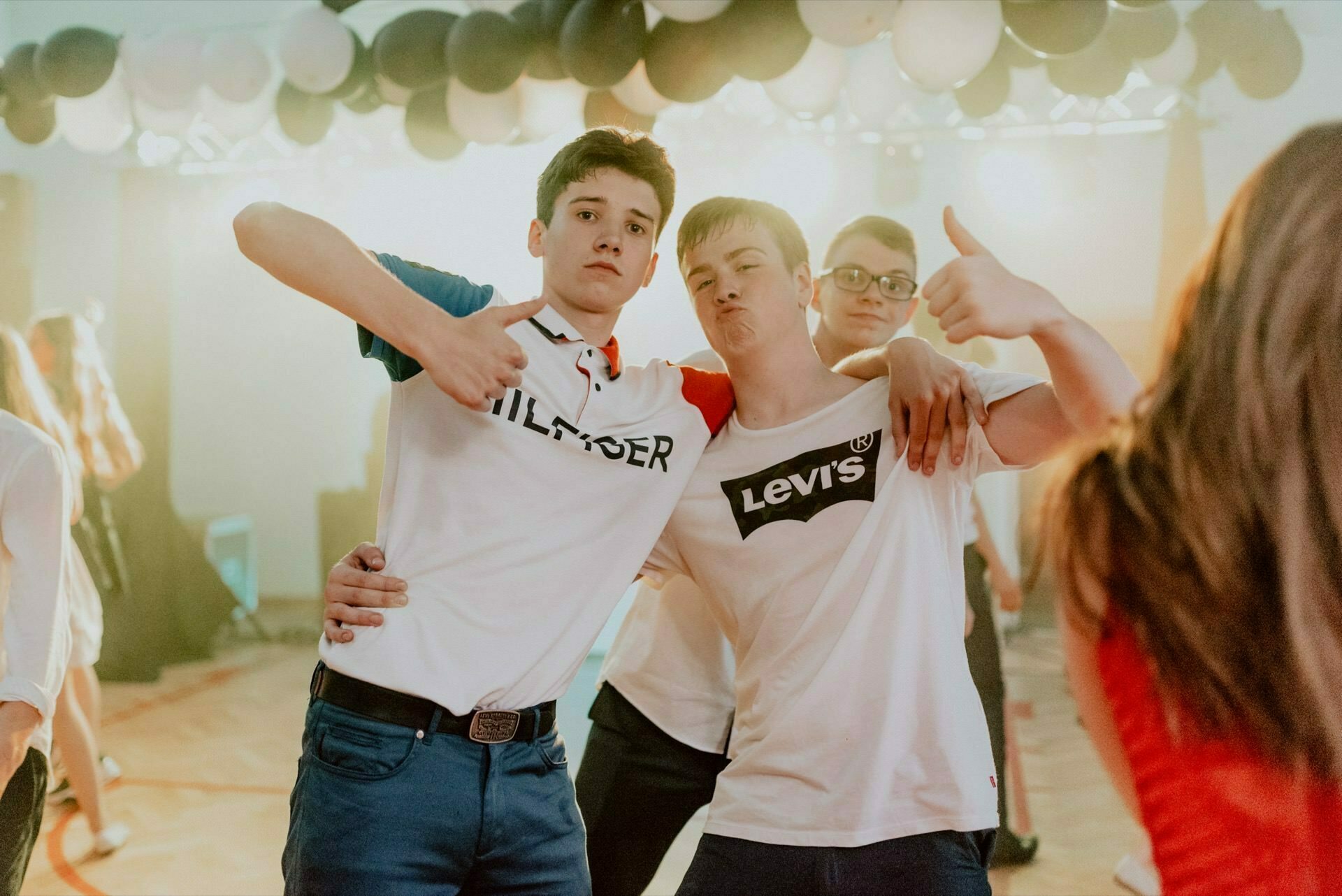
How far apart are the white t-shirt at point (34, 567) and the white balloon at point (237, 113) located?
354cm

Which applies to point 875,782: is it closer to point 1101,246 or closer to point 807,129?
point 807,129

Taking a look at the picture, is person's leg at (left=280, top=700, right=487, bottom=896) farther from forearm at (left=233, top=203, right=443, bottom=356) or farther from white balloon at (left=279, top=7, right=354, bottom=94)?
white balloon at (left=279, top=7, right=354, bottom=94)

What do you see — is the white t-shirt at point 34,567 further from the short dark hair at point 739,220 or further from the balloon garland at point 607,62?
the balloon garland at point 607,62

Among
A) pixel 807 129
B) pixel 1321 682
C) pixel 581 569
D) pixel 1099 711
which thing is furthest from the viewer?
pixel 807 129

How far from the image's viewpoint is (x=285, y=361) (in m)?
7.87

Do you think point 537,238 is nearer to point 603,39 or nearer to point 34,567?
point 34,567

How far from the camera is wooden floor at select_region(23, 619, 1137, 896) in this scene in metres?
3.32

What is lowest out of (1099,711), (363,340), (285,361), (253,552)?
(253,552)

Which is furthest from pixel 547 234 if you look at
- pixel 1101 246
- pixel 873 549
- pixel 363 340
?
pixel 1101 246

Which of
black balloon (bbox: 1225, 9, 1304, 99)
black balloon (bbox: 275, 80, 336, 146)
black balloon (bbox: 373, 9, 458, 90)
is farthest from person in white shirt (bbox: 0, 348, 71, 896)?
black balloon (bbox: 1225, 9, 1304, 99)

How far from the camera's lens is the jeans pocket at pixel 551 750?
4.82ft

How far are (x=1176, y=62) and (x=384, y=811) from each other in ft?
14.4

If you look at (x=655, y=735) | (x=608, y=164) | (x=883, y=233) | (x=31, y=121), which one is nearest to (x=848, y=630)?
(x=655, y=735)

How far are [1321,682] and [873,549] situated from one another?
79cm
